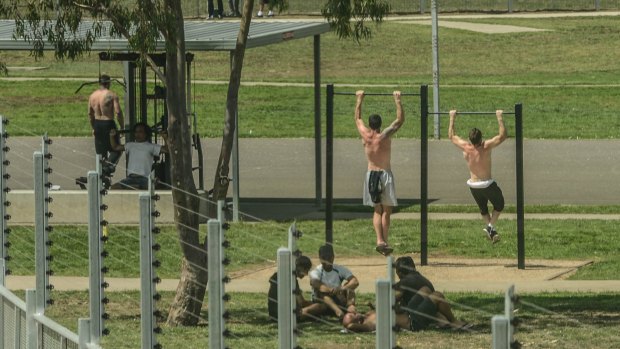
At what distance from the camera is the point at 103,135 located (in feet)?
79.0

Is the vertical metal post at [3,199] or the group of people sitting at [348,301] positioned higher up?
the vertical metal post at [3,199]

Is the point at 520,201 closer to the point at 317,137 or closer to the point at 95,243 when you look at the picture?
the point at 317,137

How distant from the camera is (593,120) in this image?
112 ft

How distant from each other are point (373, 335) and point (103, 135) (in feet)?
36.9

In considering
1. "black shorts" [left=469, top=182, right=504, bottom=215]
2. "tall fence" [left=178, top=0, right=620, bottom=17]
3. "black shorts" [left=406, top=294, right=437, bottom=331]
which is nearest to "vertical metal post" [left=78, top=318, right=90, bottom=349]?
"black shorts" [left=406, top=294, right=437, bottom=331]

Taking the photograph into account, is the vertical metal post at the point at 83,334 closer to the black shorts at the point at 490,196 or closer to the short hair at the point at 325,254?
the short hair at the point at 325,254

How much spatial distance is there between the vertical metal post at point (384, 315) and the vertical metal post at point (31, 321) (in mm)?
4497

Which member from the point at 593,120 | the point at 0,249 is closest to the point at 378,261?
the point at 0,249

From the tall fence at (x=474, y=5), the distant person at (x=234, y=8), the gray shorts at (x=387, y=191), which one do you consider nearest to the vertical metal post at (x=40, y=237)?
the gray shorts at (x=387, y=191)

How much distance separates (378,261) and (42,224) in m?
7.23

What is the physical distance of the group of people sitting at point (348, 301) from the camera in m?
13.2

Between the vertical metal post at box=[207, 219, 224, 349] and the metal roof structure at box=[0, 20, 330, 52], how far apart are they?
1042 centimetres

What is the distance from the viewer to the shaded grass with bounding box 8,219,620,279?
18.2m

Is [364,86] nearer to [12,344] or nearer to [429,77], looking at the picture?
[429,77]
